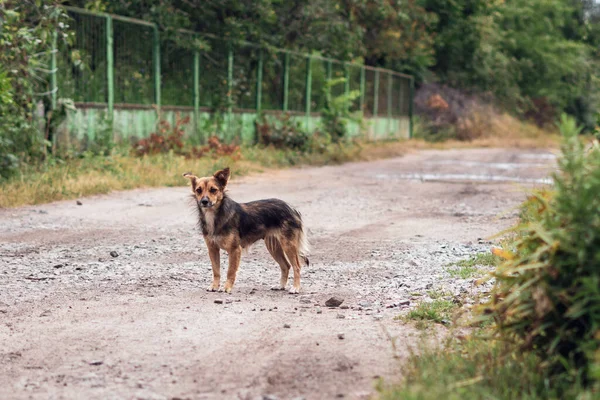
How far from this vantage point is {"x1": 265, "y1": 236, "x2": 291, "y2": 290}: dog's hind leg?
754cm

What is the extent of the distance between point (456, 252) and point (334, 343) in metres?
3.88

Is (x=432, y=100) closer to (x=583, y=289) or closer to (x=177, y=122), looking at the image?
(x=177, y=122)

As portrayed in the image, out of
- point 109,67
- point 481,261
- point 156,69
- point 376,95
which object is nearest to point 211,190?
point 481,261

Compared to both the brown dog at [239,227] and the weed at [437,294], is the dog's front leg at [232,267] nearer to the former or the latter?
the brown dog at [239,227]

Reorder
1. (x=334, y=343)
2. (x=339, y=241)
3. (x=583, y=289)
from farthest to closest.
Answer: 1. (x=339, y=241)
2. (x=334, y=343)
3. (x=583, y=289)

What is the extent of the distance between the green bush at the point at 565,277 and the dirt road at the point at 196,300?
448mm

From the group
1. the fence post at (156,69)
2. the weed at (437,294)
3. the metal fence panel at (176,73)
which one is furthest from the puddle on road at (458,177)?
the weed at (437,294)

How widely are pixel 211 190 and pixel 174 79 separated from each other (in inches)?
541

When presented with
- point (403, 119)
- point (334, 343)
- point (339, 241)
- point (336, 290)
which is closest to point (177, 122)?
point (339, 241)

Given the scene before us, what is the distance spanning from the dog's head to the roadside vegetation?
2892 mm

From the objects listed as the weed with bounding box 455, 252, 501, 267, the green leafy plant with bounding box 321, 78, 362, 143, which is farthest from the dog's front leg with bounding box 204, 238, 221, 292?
the green leafy plant with bounding box 321, 78, 362, 143

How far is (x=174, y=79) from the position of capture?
67.6 ft

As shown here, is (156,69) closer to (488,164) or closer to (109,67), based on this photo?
(109,67)

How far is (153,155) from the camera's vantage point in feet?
59.9
